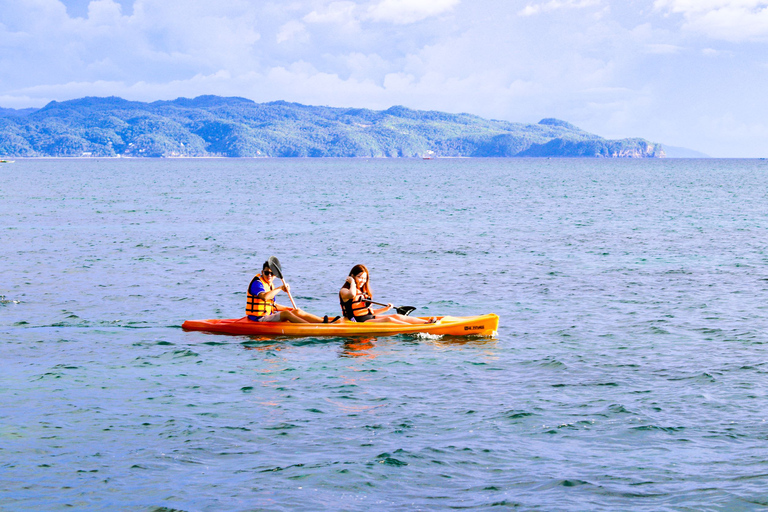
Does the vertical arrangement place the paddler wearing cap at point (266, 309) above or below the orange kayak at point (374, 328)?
above

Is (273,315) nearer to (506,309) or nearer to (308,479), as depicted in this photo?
(506,309)

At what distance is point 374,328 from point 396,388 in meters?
3.76

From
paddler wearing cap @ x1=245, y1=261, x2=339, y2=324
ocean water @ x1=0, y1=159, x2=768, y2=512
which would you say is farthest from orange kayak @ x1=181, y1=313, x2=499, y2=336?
ocean water @ x1=0, y1=159, x2=768, y2=512

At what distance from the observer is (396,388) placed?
1348 centimetres

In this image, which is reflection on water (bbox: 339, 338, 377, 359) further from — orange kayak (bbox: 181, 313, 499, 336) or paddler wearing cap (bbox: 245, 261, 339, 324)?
paddler wearing cap (bbox: 245, 261, 339, 324)

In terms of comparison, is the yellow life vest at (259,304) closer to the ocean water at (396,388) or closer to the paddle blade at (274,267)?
the paddle blade at (274,267)

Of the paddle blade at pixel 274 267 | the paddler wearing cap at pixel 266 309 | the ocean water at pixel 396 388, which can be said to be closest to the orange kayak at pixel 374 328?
the paddler wearing cap at pixel 266 309

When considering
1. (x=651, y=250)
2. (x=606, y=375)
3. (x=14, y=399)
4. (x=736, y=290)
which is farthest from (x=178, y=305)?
(x=651, y=250)

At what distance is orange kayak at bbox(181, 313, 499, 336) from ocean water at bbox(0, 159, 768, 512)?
24 centimetres

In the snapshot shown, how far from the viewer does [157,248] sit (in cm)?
3198

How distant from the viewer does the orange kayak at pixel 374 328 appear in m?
17.0

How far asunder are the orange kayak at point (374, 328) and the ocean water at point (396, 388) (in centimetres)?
24

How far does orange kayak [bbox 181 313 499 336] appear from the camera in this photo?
1700cm

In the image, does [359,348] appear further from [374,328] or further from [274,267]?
[274,267]
